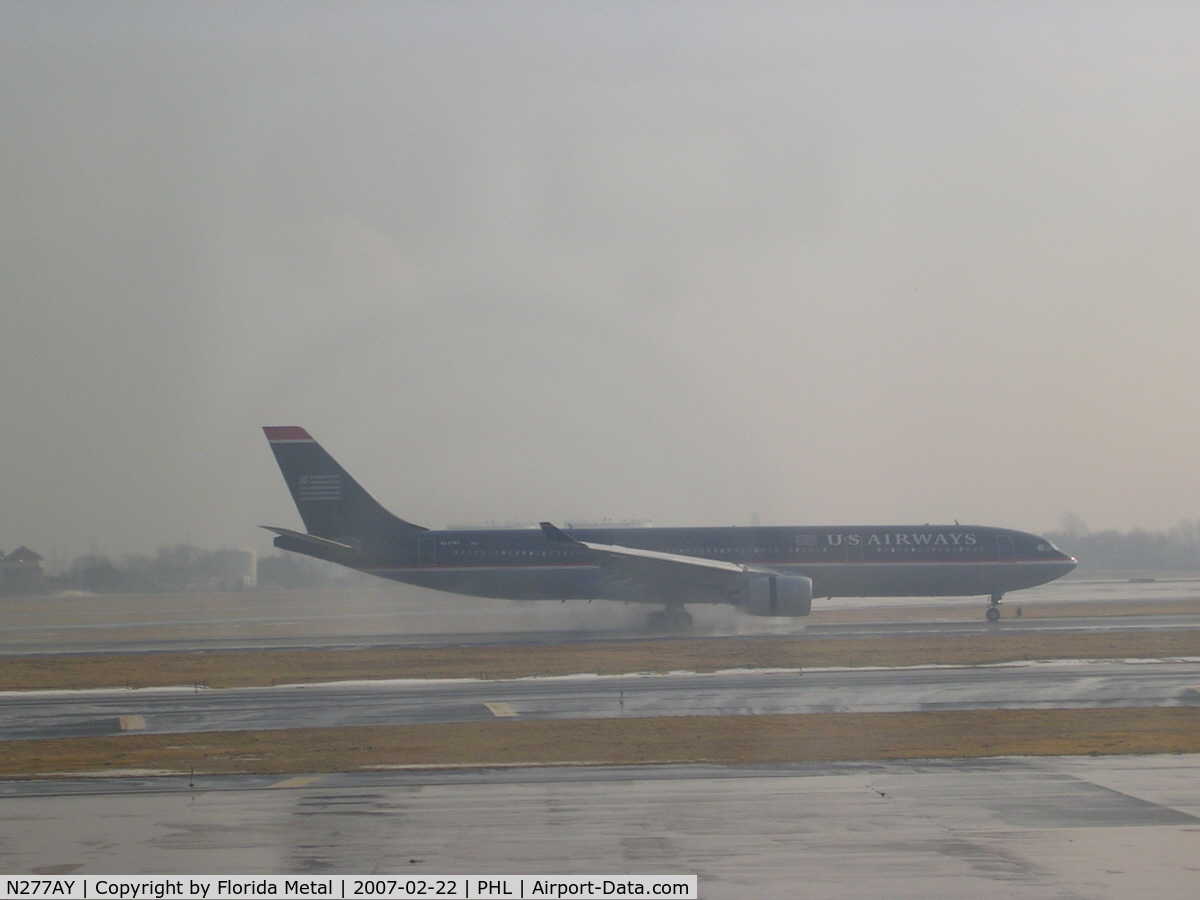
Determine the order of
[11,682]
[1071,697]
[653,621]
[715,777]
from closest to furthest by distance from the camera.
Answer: [715,777] → [1071,697] → [11,682] → [653,621]

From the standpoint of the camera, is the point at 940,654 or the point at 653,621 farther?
the point at 653,621

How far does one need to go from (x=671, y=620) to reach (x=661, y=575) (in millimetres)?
1782

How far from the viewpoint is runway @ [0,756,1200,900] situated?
34.6ft

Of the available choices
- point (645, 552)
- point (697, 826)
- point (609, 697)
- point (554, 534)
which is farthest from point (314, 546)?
point (697, 826)

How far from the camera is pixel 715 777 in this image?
51.3ft

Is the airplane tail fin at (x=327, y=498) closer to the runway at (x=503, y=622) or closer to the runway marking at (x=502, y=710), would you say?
the runway at (x=503, y=622)

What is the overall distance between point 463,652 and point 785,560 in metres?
14.3

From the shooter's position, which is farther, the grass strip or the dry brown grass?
the grass strip

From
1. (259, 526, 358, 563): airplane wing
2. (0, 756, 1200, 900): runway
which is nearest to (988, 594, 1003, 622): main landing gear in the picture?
(259, 526, 358, 563): airplane wing

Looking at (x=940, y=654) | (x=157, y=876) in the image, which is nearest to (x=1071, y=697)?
(x=940, y=654)

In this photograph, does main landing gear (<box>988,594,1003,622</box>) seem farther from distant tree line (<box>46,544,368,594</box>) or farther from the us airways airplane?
distant tree line (<box>46,544,368,594</box>)

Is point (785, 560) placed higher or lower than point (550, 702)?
higher

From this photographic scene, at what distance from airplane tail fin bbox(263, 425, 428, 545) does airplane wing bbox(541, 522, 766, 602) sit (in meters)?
7.79

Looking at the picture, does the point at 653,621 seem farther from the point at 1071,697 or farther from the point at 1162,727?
the point at 1162,727
